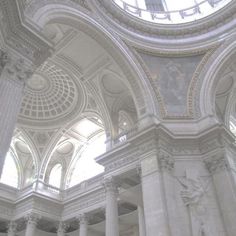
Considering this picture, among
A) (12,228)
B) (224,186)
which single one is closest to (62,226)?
(12,228)

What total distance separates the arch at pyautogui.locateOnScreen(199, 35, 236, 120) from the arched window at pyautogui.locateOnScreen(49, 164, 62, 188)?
443 inches

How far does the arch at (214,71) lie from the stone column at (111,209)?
17.1 feet

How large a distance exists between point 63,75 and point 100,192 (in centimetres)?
666

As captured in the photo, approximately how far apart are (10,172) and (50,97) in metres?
6.16

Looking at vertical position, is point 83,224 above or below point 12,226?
below

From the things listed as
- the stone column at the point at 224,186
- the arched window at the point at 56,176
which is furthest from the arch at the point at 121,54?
the arched window at the point at 56,176

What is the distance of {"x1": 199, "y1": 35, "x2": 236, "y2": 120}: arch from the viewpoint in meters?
14.0

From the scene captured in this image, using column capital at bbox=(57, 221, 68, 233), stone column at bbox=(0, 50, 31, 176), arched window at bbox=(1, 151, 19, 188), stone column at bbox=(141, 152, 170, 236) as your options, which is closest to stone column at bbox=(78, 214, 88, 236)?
column capital at bbox=(57, 221, 68, 233)

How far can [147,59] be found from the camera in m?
15.0

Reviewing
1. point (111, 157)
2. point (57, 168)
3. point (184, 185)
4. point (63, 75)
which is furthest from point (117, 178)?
point (57, 168)

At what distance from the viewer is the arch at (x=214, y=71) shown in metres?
14.0

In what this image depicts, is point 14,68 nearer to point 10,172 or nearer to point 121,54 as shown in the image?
point 121,54

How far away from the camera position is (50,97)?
18.6 metres

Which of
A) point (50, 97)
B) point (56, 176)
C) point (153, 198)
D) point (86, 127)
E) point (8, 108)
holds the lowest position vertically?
point (153, 198)
